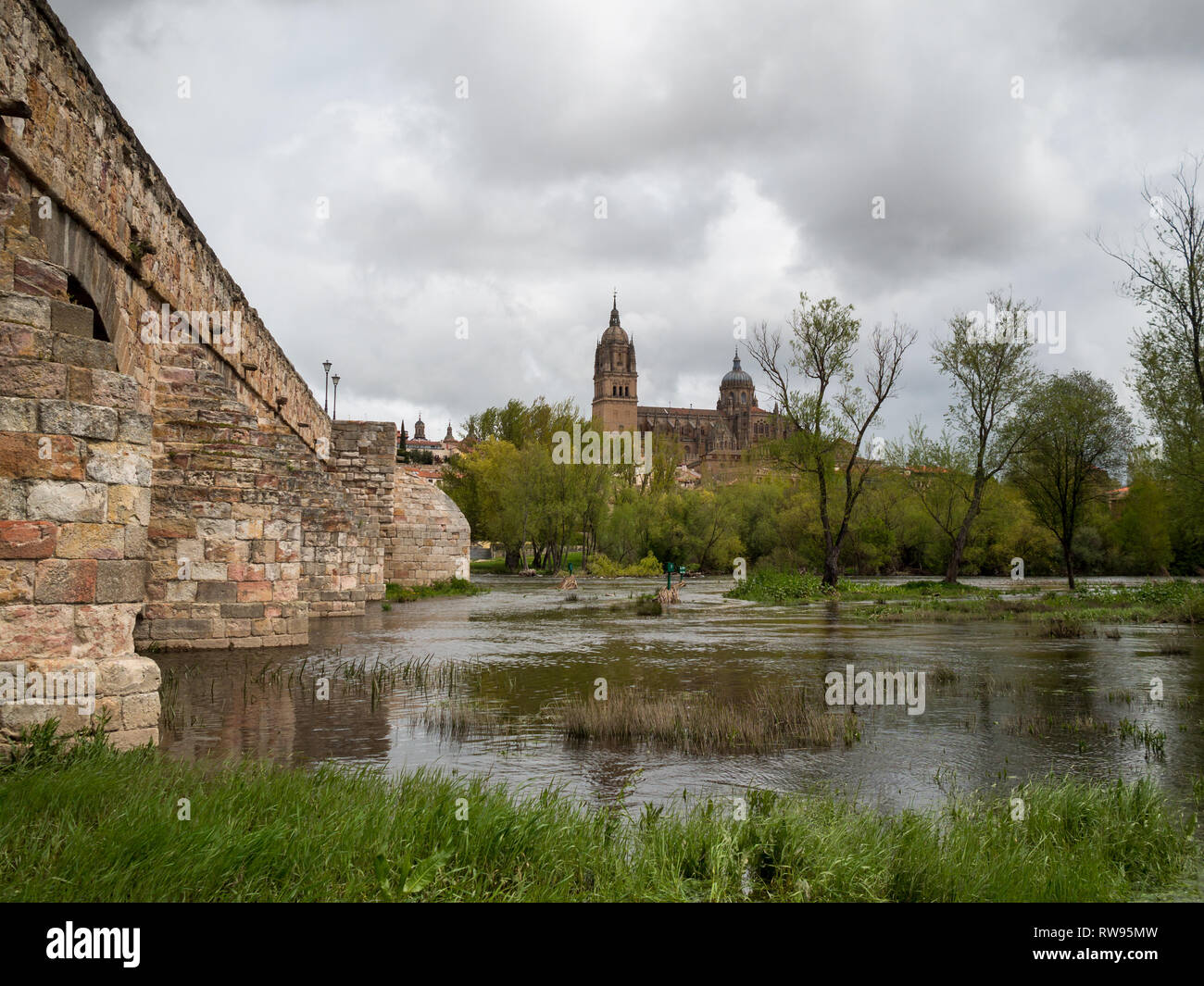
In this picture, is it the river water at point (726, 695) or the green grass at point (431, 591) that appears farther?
the green grass at point (431, 591)

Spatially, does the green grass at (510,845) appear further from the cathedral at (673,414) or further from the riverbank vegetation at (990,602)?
the cathedral at (673,414)

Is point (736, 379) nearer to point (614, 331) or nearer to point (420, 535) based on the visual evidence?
point (614, 331)

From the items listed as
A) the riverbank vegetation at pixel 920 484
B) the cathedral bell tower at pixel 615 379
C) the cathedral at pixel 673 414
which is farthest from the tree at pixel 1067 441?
the cathedral bell tower at pixel 615 379

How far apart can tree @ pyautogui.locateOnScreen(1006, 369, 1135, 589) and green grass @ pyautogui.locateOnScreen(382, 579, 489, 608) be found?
859 inches

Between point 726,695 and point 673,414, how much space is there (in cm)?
17568

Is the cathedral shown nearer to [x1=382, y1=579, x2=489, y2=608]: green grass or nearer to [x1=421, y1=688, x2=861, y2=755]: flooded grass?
[x1=382, y1=579, x2=489, y2=608]: green grass

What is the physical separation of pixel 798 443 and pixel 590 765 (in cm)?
2896

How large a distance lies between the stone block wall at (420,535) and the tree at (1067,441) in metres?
22.0

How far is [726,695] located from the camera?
9.52m

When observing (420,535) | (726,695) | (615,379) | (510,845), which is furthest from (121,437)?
(615,379)

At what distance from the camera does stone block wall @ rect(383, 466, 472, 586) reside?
104 ft

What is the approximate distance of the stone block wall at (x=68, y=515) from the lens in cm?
581
